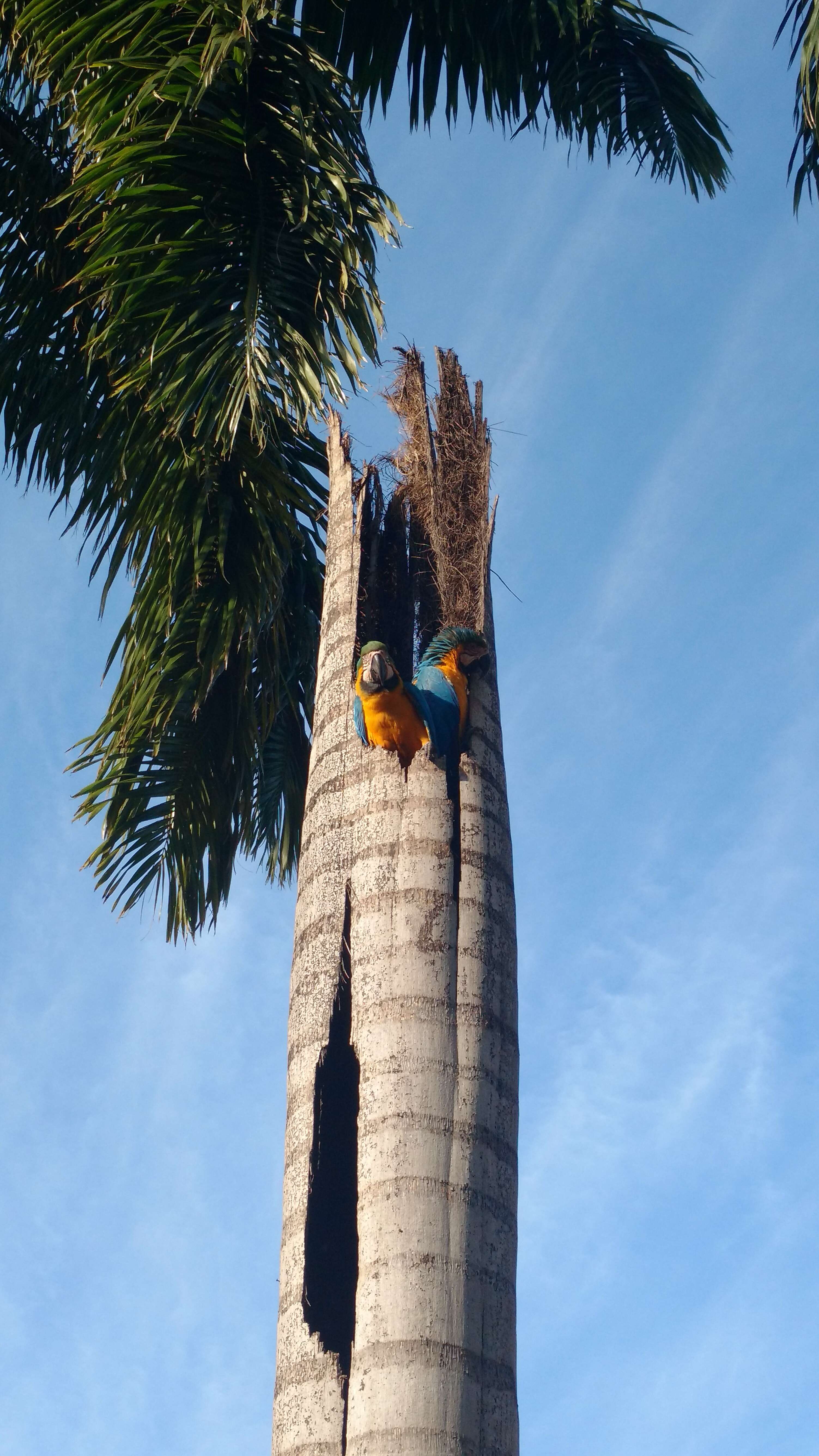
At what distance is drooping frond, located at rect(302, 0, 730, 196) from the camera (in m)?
5.94

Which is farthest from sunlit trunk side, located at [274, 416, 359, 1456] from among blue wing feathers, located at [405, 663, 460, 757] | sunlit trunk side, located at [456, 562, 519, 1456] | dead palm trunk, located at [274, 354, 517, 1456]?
sunlit trunk side, located at [456, 562, 519, 1456]

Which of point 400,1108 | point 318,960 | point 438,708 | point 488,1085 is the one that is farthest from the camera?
point 438,708

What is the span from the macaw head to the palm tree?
92cm

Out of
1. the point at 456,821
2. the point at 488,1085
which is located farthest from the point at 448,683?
the point at 488,1085

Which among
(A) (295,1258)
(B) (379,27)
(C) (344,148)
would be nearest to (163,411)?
(C) (344,148)

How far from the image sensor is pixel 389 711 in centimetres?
445

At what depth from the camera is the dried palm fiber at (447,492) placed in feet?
16.1

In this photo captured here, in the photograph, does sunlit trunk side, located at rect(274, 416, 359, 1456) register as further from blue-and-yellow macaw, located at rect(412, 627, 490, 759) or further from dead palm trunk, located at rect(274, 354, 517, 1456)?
blue-and-yellow macaw, located at rect(412, 627, 490, 759)

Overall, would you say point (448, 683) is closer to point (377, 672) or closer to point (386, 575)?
point (377, 672)

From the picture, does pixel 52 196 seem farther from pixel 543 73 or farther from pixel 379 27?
pixel 543 73

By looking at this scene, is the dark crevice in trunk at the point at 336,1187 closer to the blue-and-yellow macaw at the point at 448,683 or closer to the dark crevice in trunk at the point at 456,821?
the dark crevice in trunk at the point at 456,821

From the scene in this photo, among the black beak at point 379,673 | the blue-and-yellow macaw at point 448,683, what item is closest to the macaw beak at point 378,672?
the black beak at point 379,673

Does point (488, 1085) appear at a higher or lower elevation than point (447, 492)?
lower

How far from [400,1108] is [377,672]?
56.1 inches
